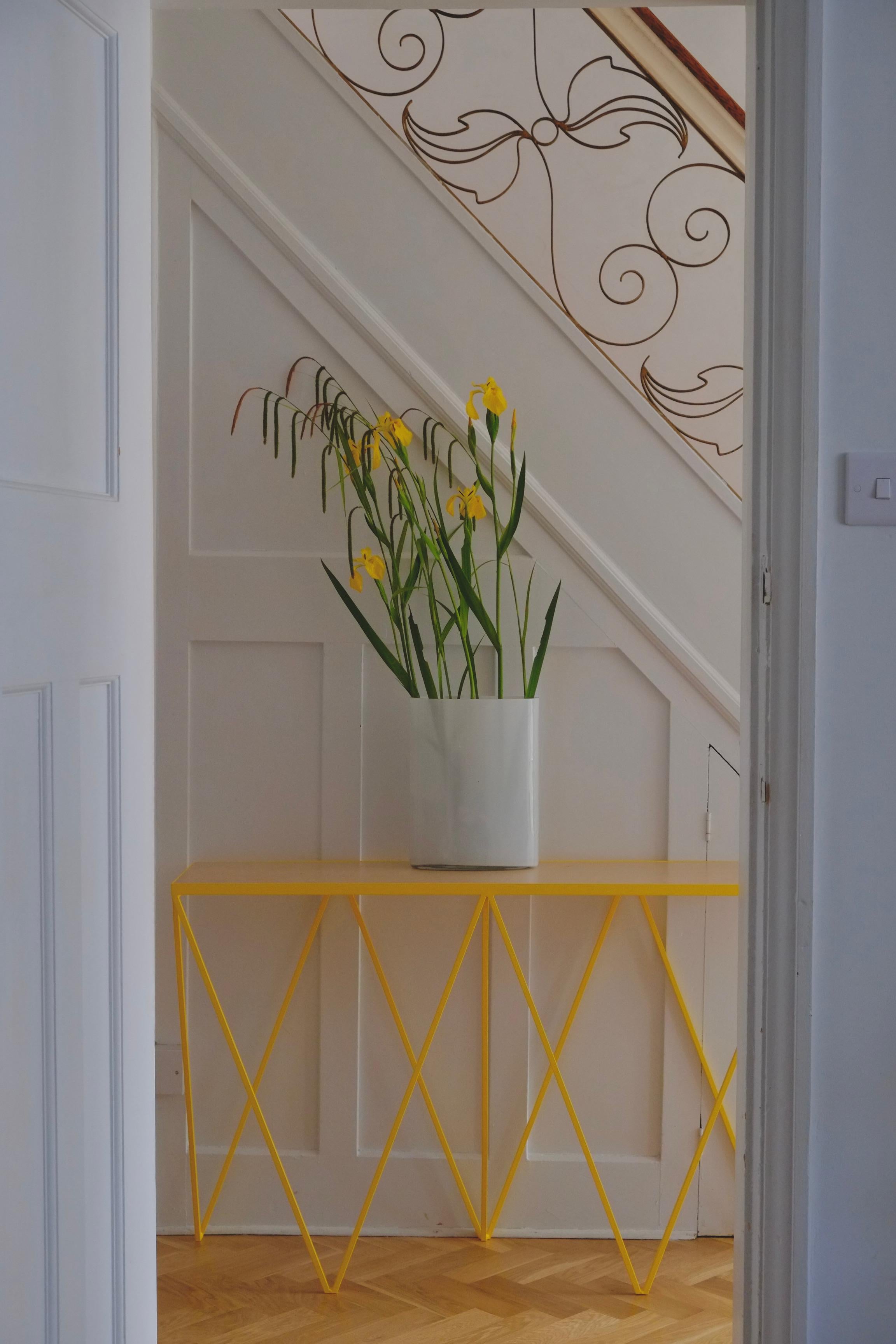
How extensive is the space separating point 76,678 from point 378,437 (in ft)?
3.69

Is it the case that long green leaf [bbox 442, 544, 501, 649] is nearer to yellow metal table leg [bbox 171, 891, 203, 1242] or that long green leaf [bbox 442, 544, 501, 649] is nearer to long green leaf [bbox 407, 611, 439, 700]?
long green leaf [bbox 407, 611, 439, 700]

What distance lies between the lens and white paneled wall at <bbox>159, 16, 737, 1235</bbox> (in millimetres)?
2305

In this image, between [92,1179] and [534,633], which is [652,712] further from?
[92,1179]

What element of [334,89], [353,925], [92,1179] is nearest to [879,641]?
[92,1179]

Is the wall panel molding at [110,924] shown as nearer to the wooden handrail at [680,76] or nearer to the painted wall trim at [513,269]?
the painted wall trim at [513,269]

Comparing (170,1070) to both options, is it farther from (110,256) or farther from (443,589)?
(110,256)

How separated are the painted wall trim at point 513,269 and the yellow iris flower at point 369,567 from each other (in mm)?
609

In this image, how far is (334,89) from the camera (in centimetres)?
229

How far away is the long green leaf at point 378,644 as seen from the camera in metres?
2.14

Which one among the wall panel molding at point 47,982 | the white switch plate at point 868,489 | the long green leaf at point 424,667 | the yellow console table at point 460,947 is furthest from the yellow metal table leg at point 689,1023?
the wall panel molding at point 47,982

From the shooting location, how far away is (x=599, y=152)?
2326 millimetres

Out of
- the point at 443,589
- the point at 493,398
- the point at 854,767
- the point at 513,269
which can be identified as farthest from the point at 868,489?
the point at 513,269

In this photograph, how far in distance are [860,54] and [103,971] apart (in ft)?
4.38

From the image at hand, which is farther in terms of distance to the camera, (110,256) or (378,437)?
(378,437)
